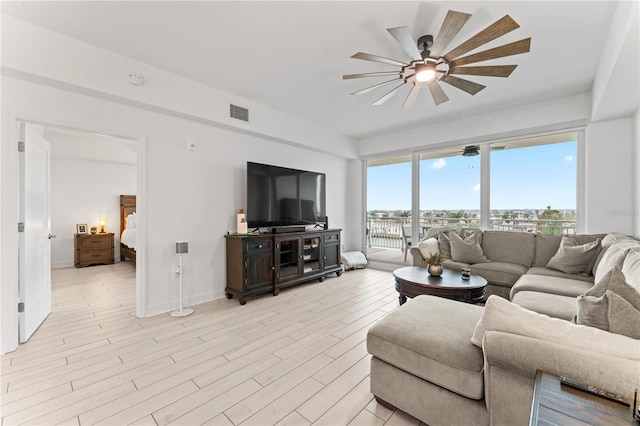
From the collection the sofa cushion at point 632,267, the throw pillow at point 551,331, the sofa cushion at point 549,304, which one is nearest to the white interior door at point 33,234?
the throw pillow at point 551,331

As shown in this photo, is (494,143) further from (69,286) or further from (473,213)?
(69,286)

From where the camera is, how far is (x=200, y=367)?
6.89 ft

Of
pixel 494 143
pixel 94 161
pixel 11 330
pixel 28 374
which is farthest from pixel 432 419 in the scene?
pixel 94 161

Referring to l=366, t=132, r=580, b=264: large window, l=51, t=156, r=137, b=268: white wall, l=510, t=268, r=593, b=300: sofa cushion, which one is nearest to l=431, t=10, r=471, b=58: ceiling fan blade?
l=510, t=268, r=593, b=300: sofa cushion

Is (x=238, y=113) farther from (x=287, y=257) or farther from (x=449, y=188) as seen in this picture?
(x=449, y=188)

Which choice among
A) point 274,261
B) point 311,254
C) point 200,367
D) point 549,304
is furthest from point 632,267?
point 311,254

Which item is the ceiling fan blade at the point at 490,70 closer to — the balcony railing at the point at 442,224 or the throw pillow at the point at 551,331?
the throw pillow at the point at 551,331

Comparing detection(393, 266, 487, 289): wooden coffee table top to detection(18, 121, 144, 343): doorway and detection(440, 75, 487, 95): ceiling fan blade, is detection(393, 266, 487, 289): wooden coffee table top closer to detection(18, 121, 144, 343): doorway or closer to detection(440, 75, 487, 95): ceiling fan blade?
detection(440, 75, 487, 95): ceiling fan blade

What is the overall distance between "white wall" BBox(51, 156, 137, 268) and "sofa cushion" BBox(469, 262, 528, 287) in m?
7.44

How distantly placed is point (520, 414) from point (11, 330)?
3.67m

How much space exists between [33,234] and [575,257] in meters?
5.70

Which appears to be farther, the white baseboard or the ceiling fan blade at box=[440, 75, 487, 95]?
the white baseboard

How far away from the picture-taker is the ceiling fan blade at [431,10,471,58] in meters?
1.63

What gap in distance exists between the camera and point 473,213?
4.66 meters
